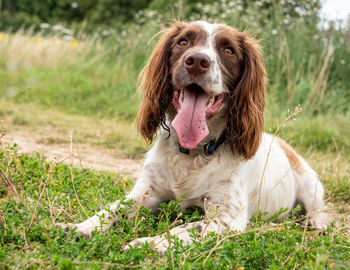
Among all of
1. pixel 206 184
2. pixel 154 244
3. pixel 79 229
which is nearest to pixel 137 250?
pixel 154 244

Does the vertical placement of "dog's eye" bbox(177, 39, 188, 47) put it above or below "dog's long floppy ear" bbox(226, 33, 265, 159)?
above

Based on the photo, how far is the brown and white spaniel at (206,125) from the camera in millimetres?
2621

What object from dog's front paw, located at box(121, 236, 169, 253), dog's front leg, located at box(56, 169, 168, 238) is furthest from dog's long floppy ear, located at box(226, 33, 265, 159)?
dog's front paw, located at box(121, 236, 169, 253)

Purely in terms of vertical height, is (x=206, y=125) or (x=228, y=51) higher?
(x=228, y=51)

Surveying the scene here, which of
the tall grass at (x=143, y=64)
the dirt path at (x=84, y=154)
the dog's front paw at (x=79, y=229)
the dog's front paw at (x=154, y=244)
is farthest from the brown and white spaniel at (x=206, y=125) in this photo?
the tall grass at (x=143, y=64)

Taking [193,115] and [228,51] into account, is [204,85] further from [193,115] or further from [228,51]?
[228,51]

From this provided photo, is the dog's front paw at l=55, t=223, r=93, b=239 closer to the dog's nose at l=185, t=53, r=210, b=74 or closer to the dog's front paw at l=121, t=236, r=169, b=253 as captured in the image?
the dog's front paw at l=121, t=236, r=169, b=253

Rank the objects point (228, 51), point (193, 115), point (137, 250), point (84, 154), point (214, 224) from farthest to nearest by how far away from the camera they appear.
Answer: point (84, 154)
point (228, 51)
point (193, 115)
point (214, 224)
point (137, 250)

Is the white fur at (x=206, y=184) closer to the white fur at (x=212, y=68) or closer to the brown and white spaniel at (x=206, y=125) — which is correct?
the brown and white spaniel at (x=206, y=125)

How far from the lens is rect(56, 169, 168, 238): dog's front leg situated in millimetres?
2180

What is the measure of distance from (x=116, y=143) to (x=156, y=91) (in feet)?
8.20

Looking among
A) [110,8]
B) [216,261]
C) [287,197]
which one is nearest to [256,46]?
[287,197]

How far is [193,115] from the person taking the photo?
2.64m

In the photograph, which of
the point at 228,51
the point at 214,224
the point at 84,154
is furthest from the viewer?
the point at 84,154
